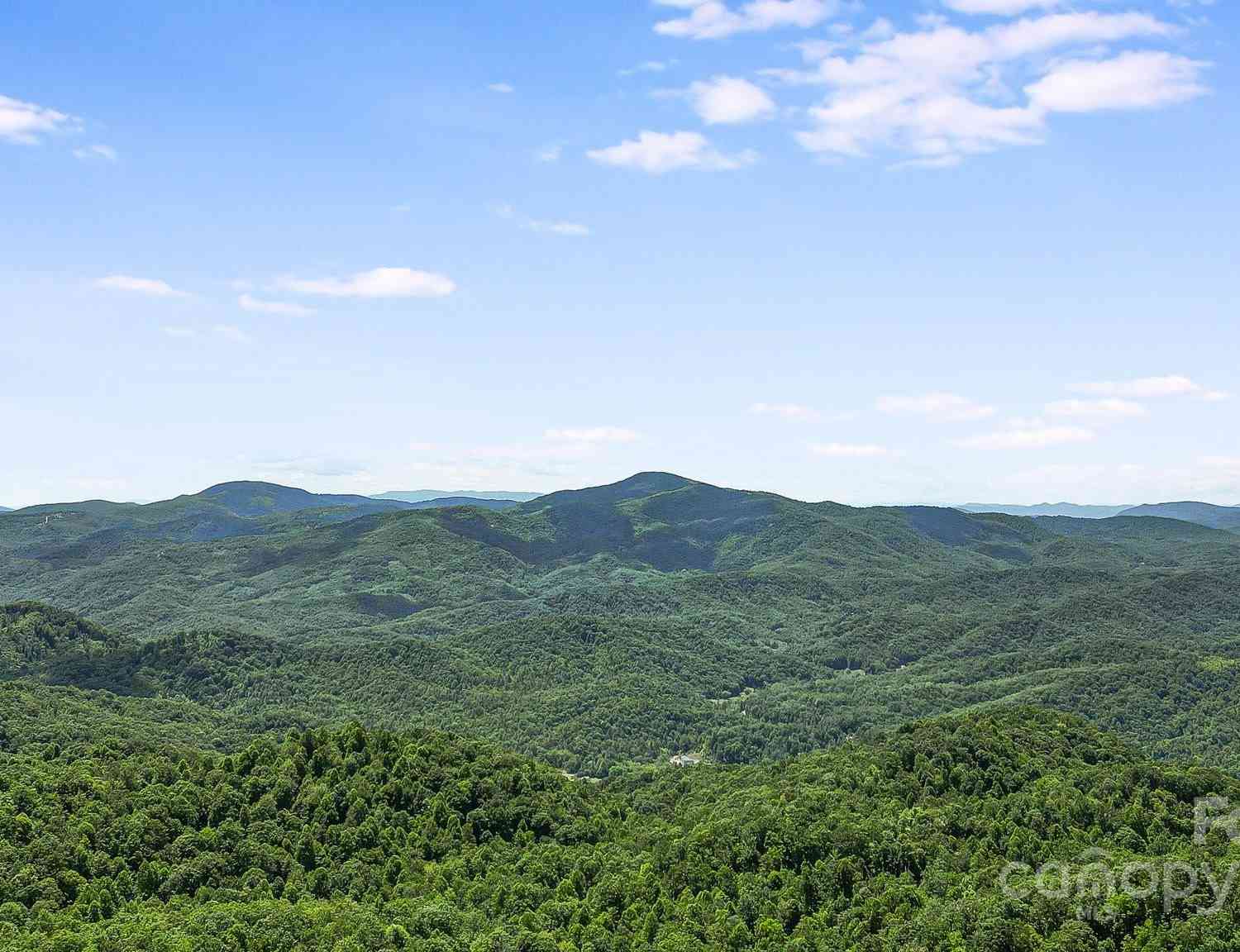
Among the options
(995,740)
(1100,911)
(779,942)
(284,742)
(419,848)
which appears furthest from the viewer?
(284,742)

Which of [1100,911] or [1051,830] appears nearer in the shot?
[1100,911]

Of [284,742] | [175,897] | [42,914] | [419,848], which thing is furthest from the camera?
[284,742]

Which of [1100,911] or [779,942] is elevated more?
[1100,911]

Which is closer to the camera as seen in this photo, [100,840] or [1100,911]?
[1100,911]

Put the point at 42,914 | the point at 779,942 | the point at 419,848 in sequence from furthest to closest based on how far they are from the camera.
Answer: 1. the point at 419,848
2. the point at 42,914
3. the point at 779,942

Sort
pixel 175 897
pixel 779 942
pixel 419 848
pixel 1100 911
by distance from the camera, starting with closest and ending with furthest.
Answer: pixel 1100 911
pixel 779 942
pixel 175 897
pixel 419 848

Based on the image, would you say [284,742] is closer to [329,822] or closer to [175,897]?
[329,822]

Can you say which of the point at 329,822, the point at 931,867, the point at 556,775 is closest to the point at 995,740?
the point at 931,867

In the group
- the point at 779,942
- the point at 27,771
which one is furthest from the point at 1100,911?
the point at 27,771

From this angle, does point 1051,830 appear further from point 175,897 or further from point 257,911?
point 175,897
